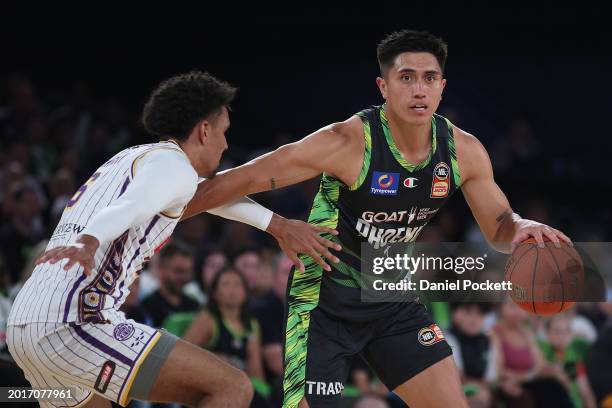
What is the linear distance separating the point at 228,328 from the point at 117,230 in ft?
12.8

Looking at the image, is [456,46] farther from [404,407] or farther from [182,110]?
[182,110]

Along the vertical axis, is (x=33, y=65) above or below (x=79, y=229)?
above

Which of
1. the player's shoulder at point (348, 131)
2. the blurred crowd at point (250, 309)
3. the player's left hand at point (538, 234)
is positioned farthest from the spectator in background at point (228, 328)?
the player's left hand at point (538, 234)

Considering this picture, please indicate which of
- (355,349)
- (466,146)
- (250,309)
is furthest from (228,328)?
(466,146)

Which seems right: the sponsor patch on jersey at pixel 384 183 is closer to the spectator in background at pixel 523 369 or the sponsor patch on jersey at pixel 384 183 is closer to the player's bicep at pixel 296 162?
the player's bicep at pixel 296 162

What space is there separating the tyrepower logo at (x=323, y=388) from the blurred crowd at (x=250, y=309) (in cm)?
217

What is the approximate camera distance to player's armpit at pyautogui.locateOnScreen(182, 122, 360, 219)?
4832 mm

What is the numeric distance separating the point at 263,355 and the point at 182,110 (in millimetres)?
3841

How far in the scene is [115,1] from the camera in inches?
557

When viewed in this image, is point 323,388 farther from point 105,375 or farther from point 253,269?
point 253,269

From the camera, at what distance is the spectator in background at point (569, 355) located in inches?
335

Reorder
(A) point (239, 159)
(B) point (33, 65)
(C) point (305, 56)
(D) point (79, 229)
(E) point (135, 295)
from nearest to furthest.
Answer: (D) point (79, 229), (E) point (135, 295), (A) point (239, 159), (B) point (33, 65), (C) point (305, 56)

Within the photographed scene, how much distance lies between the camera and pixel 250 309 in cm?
784

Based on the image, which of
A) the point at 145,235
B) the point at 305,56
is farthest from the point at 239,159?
the point at 145,235
